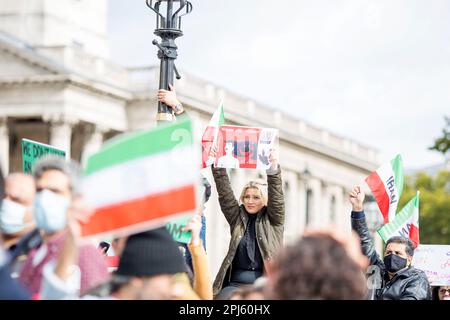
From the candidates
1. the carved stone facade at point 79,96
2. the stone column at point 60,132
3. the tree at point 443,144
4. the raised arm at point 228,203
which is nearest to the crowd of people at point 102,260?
the raised arm at point 228,203

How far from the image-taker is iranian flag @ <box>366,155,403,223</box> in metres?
13.6

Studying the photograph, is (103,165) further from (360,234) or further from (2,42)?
(2,42)

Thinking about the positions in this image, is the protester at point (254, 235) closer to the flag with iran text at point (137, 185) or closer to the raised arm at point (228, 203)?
the raised arm at point (228, 203)

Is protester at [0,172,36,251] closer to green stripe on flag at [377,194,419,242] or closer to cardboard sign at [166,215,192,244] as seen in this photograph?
cardboard sign at [166,215,192,244]

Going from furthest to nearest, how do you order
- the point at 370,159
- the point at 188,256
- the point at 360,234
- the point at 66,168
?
the point at 370,159 < the point at 360,234 < the point at 188,256 < the point at 66,168

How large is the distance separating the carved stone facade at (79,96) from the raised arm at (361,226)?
39.7m

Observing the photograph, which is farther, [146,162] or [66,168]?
[66,168]

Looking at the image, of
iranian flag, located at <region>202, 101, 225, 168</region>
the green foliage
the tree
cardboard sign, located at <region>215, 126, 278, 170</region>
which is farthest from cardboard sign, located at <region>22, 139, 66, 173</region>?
the green foliage

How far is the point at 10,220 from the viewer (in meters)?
6.72

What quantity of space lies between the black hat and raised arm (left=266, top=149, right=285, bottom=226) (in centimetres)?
521

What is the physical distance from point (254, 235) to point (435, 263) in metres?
3.41

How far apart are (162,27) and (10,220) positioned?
6.18 metres
